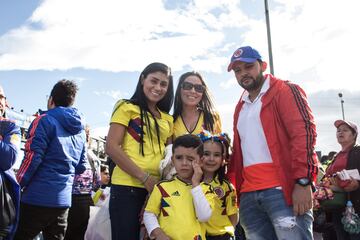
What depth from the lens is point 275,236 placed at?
304cm

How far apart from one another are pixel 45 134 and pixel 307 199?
245 centimetres

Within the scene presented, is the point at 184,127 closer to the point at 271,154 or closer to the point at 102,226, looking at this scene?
the point at 271,154

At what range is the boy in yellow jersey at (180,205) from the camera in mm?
2918

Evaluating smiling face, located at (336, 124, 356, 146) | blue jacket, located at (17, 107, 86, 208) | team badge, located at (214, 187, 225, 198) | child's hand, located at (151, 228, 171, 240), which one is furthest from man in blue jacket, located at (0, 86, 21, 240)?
smiling face, located at (336, 124, 356, 146)

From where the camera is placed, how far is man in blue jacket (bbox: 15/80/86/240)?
3.50m

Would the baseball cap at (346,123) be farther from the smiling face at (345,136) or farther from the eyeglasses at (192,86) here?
the eyeglasses at (192,86)

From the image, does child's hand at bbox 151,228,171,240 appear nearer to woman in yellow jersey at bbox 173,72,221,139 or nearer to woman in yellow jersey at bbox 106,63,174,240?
woman in yellow jersey at bbox 106,63,174,240

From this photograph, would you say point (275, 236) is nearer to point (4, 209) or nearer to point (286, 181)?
point (286, 181)

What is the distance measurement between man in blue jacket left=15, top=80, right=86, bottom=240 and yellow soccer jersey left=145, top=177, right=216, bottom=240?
1.17 meters

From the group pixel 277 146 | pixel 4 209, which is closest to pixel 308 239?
pixel 277 146

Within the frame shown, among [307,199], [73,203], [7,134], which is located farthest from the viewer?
[73,203]

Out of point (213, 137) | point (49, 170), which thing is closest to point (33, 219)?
point (49, 170)

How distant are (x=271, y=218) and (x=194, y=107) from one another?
4.50ft

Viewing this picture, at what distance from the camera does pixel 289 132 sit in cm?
288
